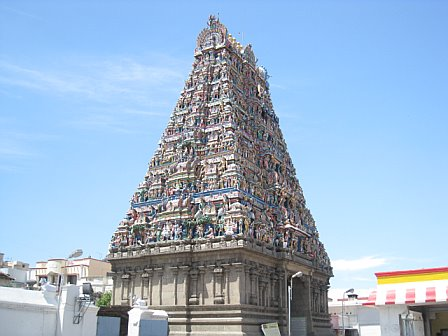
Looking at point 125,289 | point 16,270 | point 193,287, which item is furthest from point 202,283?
point 16,270

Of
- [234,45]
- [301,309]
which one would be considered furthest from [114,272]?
[234,45]

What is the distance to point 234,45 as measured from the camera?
5544cm

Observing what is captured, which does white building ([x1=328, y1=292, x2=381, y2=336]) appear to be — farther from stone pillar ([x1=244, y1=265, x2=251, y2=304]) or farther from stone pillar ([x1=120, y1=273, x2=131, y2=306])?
stone pillar ([x1=120, y1=273, x2=131, y2=306])

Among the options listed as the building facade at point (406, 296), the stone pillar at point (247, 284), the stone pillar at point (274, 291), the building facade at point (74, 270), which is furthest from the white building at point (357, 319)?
the building facade at point (406, 296)

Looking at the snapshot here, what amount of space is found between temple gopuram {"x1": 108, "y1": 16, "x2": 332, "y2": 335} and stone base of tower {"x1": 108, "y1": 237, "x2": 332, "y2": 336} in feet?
0.29

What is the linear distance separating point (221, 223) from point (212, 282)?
16.1ft

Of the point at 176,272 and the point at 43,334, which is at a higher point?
the point at 176,272

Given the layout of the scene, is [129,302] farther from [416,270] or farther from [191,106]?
[416,270]

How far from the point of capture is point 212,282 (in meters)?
41.8

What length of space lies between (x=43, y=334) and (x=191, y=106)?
30141 millimetres

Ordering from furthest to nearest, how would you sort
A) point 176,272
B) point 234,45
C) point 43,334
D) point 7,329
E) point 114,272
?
point 234,45 < point 114,272 < point 176,272 < point 43,334 < point 7,329

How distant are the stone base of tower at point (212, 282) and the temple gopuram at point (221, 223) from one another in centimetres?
9

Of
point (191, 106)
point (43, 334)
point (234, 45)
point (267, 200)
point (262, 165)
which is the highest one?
point (234, 45)

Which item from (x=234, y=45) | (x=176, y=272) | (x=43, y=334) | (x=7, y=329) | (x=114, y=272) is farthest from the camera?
(x=234, y=45)
